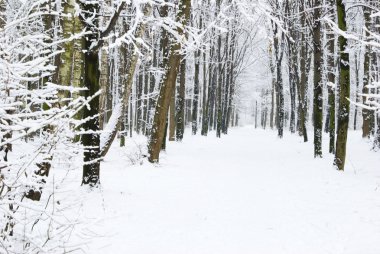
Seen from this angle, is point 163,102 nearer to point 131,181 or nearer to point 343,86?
point 131,181

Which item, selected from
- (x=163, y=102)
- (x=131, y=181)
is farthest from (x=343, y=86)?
(x=131, y=181)

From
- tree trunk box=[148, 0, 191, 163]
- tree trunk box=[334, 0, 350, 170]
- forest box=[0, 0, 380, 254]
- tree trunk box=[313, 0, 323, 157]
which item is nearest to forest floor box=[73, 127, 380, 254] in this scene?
forest box=[0, 0, 380, 254]

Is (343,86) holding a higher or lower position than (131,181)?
higher

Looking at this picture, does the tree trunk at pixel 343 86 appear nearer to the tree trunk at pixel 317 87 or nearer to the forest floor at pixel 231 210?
the forest floor at pixel 231 210

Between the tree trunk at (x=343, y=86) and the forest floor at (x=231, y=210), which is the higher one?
the tree trunk at (x=343, y=86)

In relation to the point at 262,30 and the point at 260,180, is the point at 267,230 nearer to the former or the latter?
the point at 260,180

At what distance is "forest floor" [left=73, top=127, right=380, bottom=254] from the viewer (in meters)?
5.06

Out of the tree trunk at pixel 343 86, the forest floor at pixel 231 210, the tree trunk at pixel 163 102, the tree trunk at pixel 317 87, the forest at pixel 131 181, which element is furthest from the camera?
the tree trunk at pixel 317 87

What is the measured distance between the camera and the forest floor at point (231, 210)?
16.6ft

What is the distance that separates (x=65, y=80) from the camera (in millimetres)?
6789

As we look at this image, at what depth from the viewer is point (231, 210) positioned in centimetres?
695

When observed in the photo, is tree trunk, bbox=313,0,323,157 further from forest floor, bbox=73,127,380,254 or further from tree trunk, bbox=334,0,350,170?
tree trunk, bbox=334,0,350,170

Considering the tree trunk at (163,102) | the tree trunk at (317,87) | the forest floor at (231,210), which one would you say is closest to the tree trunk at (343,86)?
the forest floor at (231,210)

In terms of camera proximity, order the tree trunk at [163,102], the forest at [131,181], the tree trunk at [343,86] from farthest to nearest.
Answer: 1. the tree trunk at [163,102]
2. the tree trunk at [343,86]
3. the forest at [131,181]
